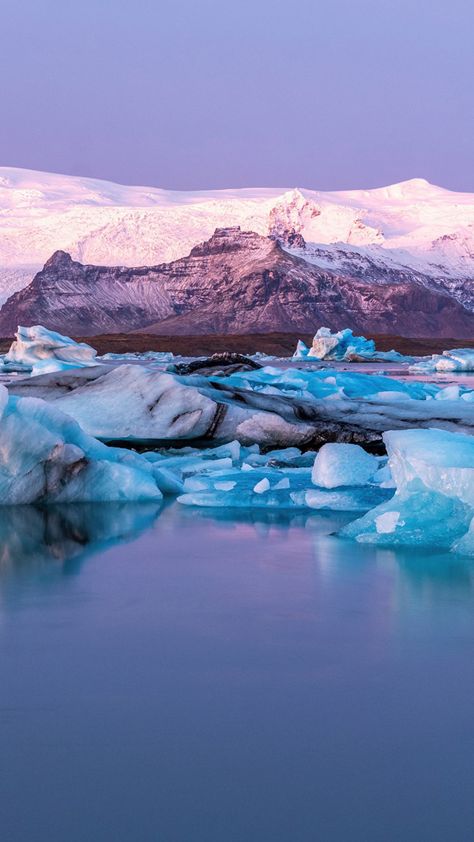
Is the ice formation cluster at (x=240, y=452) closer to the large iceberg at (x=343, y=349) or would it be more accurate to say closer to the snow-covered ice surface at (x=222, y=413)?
the snow-covered ice surface at (x=222, y=413)

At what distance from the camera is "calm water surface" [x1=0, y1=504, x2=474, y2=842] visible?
8.77 feet

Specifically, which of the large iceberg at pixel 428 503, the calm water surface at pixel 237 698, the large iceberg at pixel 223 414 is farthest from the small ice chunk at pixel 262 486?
the large iceberg at pixel 223 414

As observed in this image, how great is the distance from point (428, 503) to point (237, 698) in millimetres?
3153

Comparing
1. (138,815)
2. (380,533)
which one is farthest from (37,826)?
(380,533)

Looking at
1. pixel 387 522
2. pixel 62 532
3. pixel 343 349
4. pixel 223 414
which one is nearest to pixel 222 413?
pixel 223 414

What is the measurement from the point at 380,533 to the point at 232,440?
470 centimetres

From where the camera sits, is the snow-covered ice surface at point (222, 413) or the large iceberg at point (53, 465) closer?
the large iceberg at point (53, 465)

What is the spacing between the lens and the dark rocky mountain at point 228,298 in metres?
167

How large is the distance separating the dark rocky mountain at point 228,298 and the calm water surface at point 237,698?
519ft

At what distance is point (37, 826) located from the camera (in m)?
2.59

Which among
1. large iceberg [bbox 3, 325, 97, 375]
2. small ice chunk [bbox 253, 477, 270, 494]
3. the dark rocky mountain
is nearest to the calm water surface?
small ice chunk [bbox 253, 477, 270, 494]

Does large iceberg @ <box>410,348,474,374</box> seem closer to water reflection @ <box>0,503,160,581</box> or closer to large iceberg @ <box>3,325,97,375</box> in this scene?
large iceberg @ <box>3,325,97,375</box>

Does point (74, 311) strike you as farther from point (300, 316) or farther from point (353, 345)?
point (353, 345)

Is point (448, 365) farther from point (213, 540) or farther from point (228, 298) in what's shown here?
point (228, 298)
